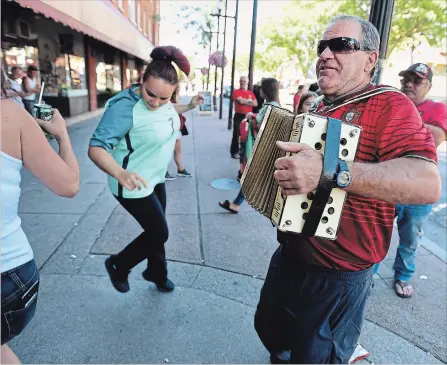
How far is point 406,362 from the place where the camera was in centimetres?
243

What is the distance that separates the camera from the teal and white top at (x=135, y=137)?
7.85 ft

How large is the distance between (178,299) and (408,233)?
6.84 ft

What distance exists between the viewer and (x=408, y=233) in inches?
123

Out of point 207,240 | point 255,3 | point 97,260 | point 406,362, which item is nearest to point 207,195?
point 207,240

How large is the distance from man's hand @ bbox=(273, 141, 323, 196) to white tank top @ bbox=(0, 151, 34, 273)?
989 millimetres

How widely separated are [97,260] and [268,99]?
3.09m

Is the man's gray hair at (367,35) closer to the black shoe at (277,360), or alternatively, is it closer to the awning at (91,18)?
the black shoe at (277,360)

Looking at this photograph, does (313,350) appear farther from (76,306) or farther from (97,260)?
(97,260)

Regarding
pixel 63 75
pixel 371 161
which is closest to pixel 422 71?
pixel 371 161

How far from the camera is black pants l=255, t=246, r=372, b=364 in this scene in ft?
5.59

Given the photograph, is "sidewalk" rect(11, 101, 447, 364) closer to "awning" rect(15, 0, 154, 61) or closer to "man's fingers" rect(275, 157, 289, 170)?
"man's fingers" rect(275, 157, 289, 170)

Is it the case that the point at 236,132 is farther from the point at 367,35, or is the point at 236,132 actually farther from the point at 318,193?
the point at 318,193

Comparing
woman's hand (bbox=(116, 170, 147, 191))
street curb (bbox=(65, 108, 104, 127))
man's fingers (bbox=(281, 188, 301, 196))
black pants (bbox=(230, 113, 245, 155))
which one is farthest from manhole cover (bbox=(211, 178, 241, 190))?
street curb (bbox=(65, 108, 104, 127))

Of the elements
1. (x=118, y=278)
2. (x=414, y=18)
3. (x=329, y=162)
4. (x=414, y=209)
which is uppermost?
(x=414, y=18)
